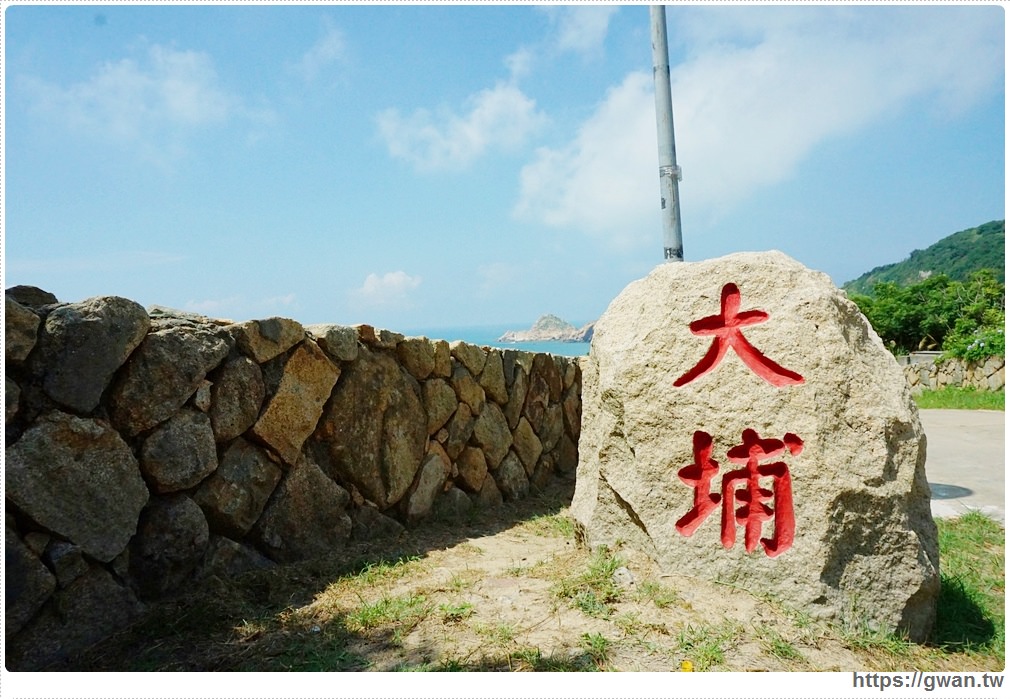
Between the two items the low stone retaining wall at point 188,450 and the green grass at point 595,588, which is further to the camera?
the green grass at point 595,588

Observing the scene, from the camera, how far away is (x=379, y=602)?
3219 millimetres

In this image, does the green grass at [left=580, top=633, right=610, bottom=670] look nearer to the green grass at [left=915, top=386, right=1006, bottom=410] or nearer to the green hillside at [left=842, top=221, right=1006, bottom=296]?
the green grass at [left=915, top=386, right=1006, bottom=410]

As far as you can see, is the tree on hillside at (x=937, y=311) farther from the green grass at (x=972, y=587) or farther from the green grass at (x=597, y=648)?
the green grass at (x=597, y=648)

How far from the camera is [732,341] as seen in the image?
324 cm

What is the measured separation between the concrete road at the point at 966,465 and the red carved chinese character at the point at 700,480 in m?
3.13

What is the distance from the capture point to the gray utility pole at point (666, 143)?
5.35m

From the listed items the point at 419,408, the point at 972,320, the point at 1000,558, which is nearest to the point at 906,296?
the point at 972,320

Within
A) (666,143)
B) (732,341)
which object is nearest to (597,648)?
(732,341)

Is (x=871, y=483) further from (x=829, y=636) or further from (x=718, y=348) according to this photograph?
Answer: (x=718, y=348)

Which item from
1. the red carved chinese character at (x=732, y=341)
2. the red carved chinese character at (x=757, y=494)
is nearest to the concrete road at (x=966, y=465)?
the red carved chinese character at (x=757, y=494)

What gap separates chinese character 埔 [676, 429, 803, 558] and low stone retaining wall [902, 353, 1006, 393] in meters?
15.4

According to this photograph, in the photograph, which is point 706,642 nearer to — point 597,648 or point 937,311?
point 597,648

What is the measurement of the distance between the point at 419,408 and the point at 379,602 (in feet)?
5.49

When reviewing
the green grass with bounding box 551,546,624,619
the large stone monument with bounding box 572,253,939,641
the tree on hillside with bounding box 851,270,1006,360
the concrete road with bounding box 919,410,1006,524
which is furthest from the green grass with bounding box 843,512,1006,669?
the tree on hillside with bounding box 851,270,1006,360
